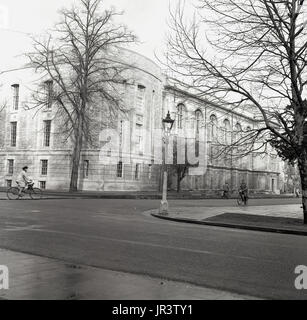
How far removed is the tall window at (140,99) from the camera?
162 feet

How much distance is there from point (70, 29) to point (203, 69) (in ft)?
79.2

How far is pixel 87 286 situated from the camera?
5.87 m

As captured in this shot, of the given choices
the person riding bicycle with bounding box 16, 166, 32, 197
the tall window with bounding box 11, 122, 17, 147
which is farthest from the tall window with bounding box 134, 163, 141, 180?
the person riding bicycle with bounding box 16, 166, 32, 197

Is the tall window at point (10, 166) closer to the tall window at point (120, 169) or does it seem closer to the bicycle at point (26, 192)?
the tall window at point (120, 169)

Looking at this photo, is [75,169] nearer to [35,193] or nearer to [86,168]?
[86,168]

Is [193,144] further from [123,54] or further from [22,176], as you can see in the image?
[22,176]

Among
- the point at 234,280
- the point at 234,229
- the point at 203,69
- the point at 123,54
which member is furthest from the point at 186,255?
the point at 123,54

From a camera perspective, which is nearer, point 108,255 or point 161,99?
point 108,255

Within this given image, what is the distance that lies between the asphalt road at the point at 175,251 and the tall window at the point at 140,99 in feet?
118

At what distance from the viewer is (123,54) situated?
152ft

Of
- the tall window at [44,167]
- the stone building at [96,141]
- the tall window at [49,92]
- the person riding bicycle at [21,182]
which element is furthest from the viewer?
the tall window at [44,167]

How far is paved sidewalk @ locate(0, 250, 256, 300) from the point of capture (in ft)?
17.7

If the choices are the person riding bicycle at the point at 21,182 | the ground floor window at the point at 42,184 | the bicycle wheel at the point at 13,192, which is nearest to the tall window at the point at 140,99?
the ground floor window at the point at 42,184

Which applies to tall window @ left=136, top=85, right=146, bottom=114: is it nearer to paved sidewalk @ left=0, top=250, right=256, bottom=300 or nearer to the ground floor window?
the ground floor window
